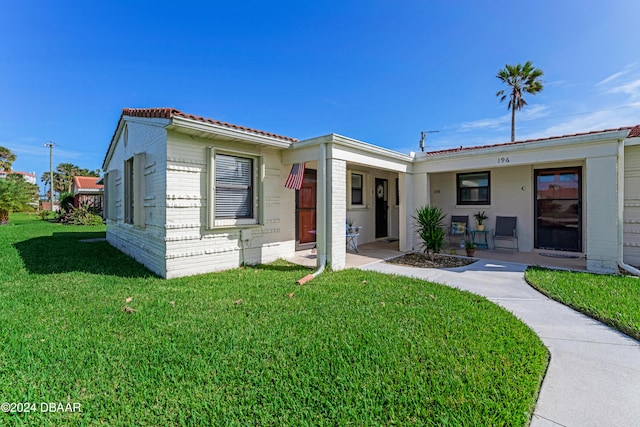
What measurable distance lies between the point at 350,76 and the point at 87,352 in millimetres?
12222

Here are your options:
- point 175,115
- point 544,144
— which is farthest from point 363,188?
point 175,115

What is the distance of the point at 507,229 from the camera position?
9320mm

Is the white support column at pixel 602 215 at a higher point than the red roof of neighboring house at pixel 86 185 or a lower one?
lower

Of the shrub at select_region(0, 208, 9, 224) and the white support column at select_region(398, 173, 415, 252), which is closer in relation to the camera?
the white support column at select_region(398, 173, 415, 252)

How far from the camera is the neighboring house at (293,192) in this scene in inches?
236

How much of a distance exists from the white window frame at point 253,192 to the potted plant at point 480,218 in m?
7.34

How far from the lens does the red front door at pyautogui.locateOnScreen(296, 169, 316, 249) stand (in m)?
9.09

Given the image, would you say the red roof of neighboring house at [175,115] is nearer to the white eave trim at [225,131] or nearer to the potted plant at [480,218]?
the white eave trim at [225,131]

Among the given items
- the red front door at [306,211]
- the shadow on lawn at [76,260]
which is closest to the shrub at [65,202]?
the shadow on lawn at [76,260]

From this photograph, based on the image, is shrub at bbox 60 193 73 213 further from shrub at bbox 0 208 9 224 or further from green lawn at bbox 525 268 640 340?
green lawn at bbox 525 268 640 340

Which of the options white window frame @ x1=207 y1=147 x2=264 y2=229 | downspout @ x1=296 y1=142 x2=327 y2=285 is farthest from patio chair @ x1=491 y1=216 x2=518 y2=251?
white window frame @ x1=207 y1=147 x2=264 y2=229

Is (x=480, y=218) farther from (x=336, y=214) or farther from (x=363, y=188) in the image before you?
(x=336, y=214)

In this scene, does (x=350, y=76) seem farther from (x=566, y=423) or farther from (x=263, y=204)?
(x=566, y=423)

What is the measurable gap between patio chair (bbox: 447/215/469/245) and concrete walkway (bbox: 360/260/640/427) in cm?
486
